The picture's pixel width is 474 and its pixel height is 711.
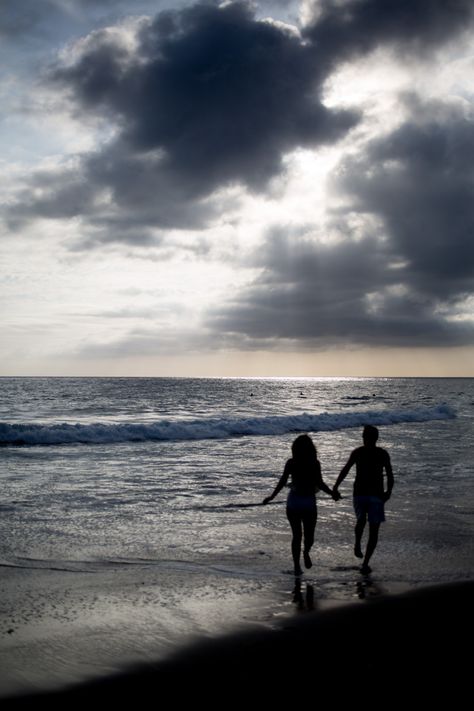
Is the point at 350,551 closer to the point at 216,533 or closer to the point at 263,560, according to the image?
the point at 263,560

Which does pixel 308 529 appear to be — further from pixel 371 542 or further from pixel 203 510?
pixel 203 510

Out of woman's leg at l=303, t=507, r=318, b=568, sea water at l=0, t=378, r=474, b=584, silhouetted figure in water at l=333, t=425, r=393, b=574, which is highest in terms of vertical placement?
silhouetted figure in water at l=333, t=425, r=393, b=574

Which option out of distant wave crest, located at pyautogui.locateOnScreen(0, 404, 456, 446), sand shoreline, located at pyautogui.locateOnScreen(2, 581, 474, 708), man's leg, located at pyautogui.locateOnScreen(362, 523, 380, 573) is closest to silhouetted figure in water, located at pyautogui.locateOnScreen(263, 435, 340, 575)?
man's leg, located at pyautogui.locateOnScreen(362, 523, 380, 573)

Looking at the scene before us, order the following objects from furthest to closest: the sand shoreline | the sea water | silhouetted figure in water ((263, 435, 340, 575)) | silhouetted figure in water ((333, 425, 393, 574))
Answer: the sea water, silhouetted figure in water ((333, 425, 393, 574)), silhouetted figure in water ((263, 435, 340, 575)), the sand shoreline

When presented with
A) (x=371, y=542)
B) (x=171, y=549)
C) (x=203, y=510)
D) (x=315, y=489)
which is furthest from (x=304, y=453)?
(x=203, y=510)

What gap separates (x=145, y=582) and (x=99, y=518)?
412cm

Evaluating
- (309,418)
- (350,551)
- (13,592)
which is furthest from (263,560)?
(309,418)

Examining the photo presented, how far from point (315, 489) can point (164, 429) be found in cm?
2438

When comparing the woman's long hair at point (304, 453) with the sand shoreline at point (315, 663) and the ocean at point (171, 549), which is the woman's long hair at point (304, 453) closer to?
the ocean at point (171, 549)

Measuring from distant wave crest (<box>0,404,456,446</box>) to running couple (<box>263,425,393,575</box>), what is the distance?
2157 centimetres

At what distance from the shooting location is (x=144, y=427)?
3127 centimetres

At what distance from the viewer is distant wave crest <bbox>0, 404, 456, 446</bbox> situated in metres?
27.8

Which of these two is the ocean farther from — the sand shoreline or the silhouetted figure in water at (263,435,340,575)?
the silhouetted figure in water at (263,435,340,575)

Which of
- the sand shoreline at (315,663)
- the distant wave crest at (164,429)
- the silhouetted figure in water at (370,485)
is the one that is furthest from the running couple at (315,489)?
the distant wave crest at (164,429)
